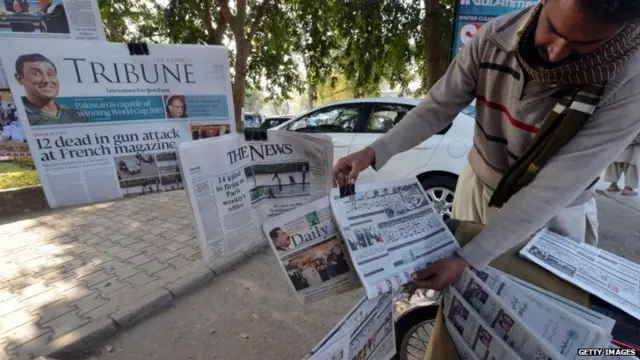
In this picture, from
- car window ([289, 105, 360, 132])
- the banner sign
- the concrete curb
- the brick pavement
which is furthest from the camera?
the banner sign

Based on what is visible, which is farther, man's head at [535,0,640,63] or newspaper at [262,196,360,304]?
newspaper at [262,196,360,304]

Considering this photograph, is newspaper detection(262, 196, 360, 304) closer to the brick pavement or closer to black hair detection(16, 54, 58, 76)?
black hair detection(16, 54, 58, 76)

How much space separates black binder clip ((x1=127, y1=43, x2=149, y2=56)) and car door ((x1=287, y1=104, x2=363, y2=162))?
2612 millimetres

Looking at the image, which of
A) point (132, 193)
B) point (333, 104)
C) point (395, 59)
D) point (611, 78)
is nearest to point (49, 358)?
point (132, 193)

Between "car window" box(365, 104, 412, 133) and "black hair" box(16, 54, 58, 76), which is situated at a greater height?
"black hair" box(16, 54, 58, 76)

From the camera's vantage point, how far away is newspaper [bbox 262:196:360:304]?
0.93 metres

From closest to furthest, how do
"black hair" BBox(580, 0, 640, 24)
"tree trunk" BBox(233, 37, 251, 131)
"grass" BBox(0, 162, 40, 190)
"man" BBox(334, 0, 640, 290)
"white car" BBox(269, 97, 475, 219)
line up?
"black hair" BBox(580, 0, 640, 24), "man" BBox(334, 0, 640, 290), "white car" BBox(269, 97, 475, 219), "grass" BBox(0, 162, 40, 190), "tree trunk" BBox(233, 37, 251, 131)

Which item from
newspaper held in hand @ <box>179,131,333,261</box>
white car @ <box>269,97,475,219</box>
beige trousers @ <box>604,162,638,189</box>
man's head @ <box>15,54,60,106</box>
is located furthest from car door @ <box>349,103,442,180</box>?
beige trousers @ <box>604,162,638,189</box>

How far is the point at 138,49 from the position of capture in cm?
130

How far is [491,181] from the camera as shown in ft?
4.22

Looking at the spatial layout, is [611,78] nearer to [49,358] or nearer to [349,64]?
[49,358]

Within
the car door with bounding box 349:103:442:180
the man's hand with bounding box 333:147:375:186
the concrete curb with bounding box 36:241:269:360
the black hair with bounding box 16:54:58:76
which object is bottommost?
the concrete curb with bounding box 36:241:269:360

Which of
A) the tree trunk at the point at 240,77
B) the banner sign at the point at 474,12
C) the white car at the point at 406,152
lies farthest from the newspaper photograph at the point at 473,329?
the banner sign at the point at 474,12

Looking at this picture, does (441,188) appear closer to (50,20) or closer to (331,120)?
(331,120)
